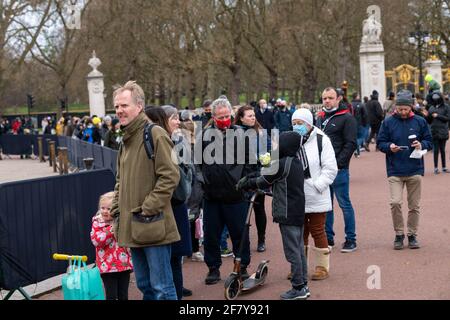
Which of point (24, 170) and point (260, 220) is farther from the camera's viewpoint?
point (24, 170)

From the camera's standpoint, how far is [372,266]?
29.4ft

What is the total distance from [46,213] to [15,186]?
582mm

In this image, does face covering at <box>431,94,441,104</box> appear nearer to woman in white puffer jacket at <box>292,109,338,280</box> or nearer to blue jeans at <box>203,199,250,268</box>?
woman in white puffer jacket at <box>292,109,338,280</box>

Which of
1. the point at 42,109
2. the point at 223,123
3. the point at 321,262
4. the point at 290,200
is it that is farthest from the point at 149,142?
the point at 42,109

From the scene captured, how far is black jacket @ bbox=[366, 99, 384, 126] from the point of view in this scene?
2491 centimetres

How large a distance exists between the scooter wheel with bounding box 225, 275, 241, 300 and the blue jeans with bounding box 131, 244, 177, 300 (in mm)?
1298

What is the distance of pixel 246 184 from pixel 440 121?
11406 mm

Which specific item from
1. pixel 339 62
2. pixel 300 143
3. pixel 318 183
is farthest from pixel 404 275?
pixel 339 62

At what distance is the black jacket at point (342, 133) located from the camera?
996 centimetres

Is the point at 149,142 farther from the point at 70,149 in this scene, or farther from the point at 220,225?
the point at 70,149

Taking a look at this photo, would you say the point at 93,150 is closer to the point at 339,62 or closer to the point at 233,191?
the point at 233,191

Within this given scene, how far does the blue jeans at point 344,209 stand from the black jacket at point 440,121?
8586 mm

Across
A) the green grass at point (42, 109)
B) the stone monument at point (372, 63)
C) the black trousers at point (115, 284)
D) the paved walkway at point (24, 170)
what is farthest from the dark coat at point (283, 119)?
the green grass at point (42, 109)

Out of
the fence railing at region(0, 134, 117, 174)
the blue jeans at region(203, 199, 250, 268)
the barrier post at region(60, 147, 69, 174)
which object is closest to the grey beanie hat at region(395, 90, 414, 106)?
the blue jeans at region(203, 199, 250, 268)
